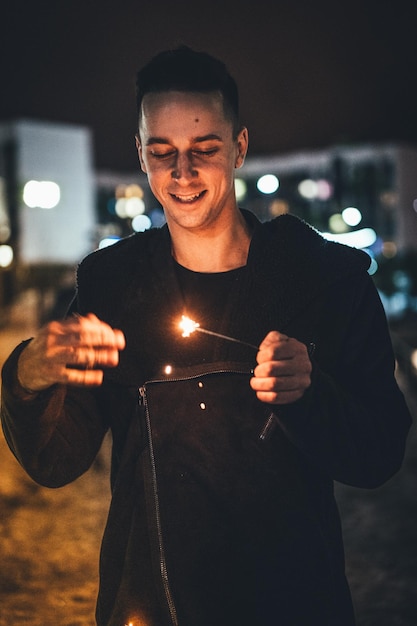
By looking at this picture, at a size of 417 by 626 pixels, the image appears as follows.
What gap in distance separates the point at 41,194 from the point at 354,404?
103ft

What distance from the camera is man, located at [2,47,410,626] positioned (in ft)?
7.62

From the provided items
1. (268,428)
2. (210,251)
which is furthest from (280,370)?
(210,251)

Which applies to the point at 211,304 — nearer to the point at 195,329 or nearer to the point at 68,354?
the point at 195,329

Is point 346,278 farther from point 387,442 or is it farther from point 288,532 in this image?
point 288,532

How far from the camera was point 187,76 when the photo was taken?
8.71ft

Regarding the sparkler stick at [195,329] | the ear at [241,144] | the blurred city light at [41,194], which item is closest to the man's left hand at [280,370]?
the sparkler stick at [195,329]

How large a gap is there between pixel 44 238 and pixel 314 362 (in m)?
31.3

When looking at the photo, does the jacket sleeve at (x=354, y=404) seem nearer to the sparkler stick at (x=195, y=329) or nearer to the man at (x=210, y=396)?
the man at (x=210, y=396)

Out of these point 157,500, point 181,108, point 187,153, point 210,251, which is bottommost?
point 157,500

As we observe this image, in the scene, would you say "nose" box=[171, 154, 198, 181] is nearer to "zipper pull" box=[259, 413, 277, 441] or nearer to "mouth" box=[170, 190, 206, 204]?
"mouth" box=[170, 190, 206, 204]

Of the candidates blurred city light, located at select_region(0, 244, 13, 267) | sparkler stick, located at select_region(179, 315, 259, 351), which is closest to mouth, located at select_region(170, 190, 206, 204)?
sparkler stick, located at select_region(179, 315, 259, 351)

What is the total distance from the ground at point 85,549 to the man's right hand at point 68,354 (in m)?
3.39

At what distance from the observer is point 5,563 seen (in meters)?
6.36

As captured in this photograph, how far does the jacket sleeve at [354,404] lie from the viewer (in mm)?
2299
